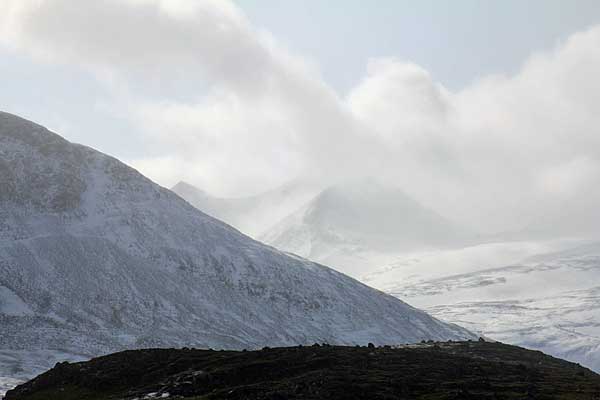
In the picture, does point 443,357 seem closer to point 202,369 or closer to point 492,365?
point 492,365

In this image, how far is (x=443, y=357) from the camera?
135500 millimetres

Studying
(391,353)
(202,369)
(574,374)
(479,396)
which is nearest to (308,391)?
(479,396)

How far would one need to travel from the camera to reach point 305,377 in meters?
107

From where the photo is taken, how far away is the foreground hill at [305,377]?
9800 cm

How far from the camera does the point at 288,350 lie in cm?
13175

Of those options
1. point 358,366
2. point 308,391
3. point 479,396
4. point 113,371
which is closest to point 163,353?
point 113,371

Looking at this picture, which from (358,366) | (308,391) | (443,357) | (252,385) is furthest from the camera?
(443,357)

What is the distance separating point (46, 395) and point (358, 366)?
1805 inches

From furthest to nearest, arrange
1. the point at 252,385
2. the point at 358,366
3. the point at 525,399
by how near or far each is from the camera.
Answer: the point at 358,366 → the point at 252,385 → the point at 525,399

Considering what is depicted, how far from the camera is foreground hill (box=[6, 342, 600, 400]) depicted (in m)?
98.0

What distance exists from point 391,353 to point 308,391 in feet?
135

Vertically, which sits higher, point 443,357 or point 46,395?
point 443,357

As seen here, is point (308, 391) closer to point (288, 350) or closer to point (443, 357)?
point (288, 350)

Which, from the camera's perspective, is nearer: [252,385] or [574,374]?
[252,385]
